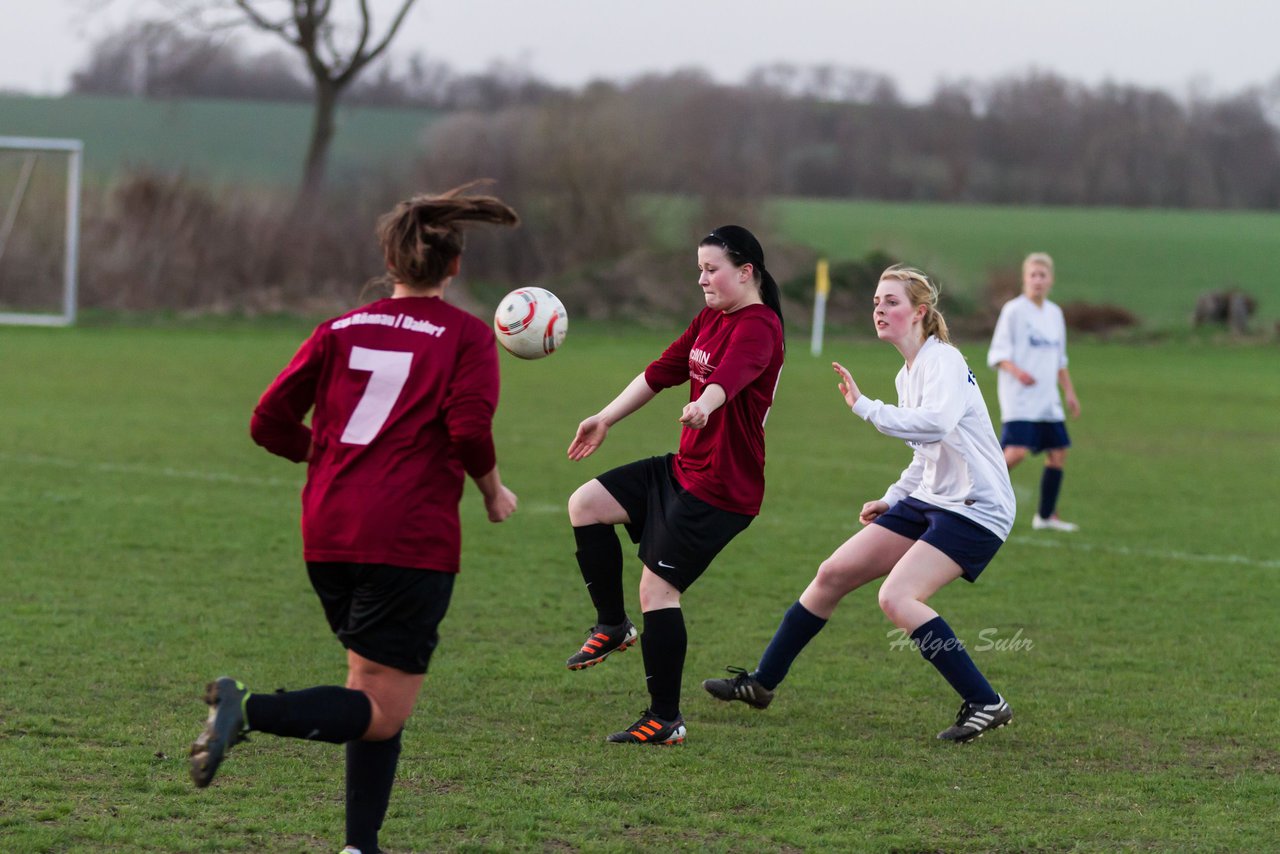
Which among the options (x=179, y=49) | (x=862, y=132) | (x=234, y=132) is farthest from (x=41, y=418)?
(x=862, y=132)

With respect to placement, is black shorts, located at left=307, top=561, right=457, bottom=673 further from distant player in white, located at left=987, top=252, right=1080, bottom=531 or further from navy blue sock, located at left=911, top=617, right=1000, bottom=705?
distant player in white, located at left=987, top=252, right=1080, bottom=531

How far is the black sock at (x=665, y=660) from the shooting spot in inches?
203

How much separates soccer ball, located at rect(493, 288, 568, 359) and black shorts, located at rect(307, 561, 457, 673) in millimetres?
1201

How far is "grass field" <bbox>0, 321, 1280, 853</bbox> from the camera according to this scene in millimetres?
4363

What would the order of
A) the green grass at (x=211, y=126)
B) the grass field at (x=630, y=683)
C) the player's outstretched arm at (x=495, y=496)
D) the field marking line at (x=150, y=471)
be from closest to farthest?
1. the player's outstretched arm at (x=495, y=496)
2. the grass field at (x=630, y=683)
3. the field marking line at (x=150, y=471)
4. the green grass at (x=211, y=126)

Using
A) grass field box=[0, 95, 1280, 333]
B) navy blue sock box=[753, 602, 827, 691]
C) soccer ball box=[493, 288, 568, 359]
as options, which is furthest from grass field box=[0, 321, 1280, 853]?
grass field box=[0, 95, 1280, 333]

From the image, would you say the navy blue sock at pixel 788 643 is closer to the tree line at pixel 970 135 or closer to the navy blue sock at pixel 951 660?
the navy blue sock at pixel 951 660

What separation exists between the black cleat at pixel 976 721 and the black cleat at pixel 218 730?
2.73 metres

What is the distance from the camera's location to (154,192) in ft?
104

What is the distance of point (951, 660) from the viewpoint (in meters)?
5.35

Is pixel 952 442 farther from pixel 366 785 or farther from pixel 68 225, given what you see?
pixel 68 225

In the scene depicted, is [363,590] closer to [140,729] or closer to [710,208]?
[140,729]

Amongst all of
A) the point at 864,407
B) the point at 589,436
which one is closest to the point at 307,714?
the point at 589,436

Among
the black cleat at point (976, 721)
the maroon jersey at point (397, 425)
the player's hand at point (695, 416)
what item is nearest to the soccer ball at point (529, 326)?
the player's hand at point (695, 416)
